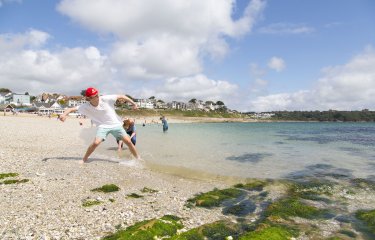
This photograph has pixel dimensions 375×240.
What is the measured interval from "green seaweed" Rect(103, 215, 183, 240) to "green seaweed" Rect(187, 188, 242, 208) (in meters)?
1.68

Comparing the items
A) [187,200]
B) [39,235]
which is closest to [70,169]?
[187,200]

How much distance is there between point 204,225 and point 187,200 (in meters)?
1.95

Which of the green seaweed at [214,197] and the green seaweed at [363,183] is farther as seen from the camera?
the green seaweed at [363,183]

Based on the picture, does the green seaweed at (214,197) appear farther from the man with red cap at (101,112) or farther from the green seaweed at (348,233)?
the man with red cap at (101,112)

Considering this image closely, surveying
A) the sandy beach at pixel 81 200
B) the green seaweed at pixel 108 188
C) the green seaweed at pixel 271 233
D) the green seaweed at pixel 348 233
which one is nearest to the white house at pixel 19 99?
the sandy beach at pixel 81 200

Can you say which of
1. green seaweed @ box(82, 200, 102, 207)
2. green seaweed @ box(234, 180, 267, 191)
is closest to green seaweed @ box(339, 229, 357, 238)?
green seaweed @ box(234, 180, 267, 191)

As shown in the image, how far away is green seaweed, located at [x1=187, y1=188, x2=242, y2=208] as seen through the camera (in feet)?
24.7

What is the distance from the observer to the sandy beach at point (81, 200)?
539 cm

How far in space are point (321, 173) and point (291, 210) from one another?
7.09 meters

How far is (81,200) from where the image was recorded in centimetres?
705

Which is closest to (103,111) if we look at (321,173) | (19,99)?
(321,173)

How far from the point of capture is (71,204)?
6688 mm

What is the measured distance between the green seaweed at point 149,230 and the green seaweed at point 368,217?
4111mm

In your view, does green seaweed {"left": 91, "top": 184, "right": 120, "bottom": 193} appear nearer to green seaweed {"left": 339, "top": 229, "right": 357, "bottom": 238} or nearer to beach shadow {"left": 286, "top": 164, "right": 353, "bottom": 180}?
green seaweed {"left": 339, "top": 229, "right": 357, "bottom": 238}
